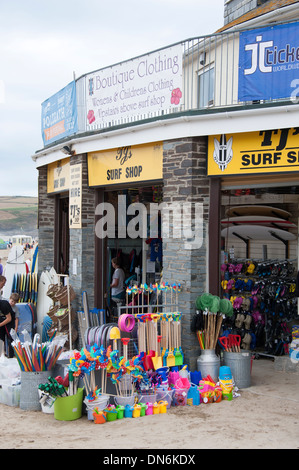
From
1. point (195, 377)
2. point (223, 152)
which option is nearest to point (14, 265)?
point (195, 377)

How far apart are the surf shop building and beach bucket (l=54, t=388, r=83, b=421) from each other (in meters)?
2.08

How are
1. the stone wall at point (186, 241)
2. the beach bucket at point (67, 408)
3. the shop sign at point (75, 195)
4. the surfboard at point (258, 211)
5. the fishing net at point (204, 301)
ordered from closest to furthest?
1. the beach bucket at point (67, 408)
2. the fishing net at point (204, 301)
3. the stone wall at point (186, 241)
4. the shop sign at point (75, 195)
5. the surfboard at point (258, 211)

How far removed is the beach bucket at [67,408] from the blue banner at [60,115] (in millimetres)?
6378

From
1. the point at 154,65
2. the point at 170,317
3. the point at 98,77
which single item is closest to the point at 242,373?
the point at 170,317

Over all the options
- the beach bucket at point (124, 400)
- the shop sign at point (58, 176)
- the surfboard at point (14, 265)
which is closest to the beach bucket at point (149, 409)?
the beach bucket at point (124, 400)

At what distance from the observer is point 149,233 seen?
12.3 m

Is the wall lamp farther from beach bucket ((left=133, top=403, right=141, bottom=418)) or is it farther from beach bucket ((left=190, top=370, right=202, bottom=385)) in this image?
beach bucket ((left=133, top=403, right=141, bottom=418))

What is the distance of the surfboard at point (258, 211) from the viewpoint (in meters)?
12.0

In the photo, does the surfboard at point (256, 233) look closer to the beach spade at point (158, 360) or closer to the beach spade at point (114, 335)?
the beach spade at point (158, 360)

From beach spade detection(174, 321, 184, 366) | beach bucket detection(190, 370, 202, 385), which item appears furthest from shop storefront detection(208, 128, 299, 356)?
beach bucket detection(190, 370, 202, 385)

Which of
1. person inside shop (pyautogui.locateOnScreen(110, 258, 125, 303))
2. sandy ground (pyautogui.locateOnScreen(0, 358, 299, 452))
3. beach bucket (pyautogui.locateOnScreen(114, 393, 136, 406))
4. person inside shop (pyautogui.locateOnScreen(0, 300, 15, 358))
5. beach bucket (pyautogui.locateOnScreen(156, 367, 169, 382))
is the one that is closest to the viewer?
sandy ground (pyautogui.locateOnScreen(0, 358, 299, 452))

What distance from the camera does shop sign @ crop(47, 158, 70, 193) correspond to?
12.5m

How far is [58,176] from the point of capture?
13156 mm
